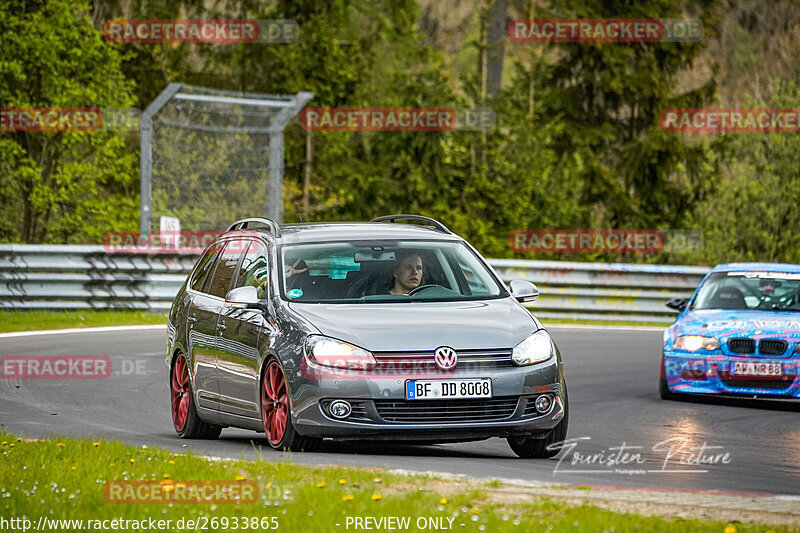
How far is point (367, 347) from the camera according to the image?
921 cm

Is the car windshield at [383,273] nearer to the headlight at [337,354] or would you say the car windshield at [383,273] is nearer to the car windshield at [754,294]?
the headlight at [337,354]

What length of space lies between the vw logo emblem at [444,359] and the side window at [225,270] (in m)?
2.41

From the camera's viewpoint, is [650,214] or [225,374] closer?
[225,374]

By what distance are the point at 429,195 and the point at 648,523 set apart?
31.3 meters

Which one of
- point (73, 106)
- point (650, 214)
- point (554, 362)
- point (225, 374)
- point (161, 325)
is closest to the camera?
point (554, 362)

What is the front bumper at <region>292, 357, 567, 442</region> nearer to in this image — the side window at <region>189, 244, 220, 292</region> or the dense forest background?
the side window at <region>189, 244, 220, 292</region>

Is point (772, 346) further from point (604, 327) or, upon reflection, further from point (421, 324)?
point (604, 327)

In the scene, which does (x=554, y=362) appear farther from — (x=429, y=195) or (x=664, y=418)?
(x=429, y=195)

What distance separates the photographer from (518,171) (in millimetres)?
37844

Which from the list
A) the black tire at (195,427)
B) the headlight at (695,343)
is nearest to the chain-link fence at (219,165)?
the headlight at (695,343)

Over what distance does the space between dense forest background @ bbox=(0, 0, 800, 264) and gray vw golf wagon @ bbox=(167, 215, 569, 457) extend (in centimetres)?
2139

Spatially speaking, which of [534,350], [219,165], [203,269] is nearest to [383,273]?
[534,350]

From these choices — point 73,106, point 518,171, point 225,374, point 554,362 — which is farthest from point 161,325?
point 518,171

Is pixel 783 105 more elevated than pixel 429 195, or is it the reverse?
pixel 783 105
